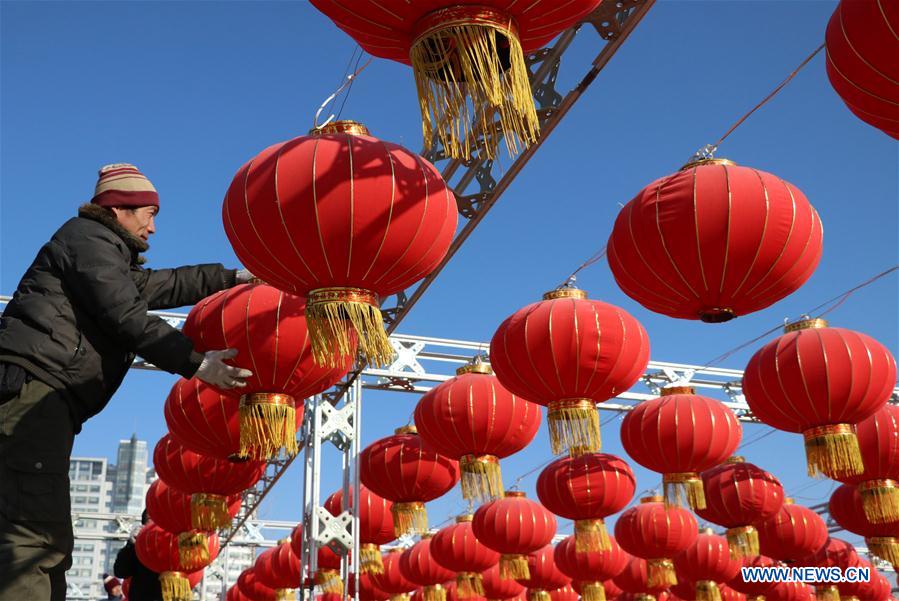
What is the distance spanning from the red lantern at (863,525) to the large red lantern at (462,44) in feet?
19.7

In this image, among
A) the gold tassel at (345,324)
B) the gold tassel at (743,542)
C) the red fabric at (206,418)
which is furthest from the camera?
the gold tassel at (743,542)

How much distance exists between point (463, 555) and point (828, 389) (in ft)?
18.0

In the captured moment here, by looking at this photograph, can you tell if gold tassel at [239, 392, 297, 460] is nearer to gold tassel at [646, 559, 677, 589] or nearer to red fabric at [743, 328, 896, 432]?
red fabric at [743, 328, 896, 432]

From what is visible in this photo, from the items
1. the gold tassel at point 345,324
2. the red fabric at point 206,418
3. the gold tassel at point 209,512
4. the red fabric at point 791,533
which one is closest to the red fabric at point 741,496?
the red fabric at point 791,533

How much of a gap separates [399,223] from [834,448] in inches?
147

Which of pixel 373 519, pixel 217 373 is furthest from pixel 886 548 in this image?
pixel 217 373

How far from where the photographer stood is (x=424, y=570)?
38.1ft

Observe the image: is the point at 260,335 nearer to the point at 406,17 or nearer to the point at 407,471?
the point at 406,17

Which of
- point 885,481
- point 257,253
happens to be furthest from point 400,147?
point 885,481

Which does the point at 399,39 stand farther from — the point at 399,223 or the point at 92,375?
the point at 92,375

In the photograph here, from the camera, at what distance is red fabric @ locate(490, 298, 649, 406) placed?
507cm

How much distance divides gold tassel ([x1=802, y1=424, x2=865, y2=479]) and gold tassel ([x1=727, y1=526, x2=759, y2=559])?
235 centimetres

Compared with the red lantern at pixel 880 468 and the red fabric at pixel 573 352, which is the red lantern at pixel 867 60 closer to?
the red fabric at pixel 573 352

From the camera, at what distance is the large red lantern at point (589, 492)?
23.7 ft
